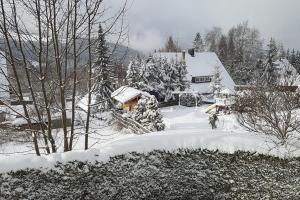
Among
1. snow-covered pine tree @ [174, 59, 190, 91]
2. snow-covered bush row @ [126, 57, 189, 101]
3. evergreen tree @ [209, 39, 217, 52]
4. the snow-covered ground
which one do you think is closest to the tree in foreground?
the snow-covered ground

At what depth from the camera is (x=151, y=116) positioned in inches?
802

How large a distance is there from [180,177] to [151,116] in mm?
13849

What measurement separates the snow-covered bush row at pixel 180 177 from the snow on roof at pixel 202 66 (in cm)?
3599

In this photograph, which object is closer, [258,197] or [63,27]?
[63,27]

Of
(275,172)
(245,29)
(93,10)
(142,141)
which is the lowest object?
(275,172)

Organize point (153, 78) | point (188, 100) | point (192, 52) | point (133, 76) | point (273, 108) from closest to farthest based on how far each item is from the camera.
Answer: point (273, 108) → point (133, 76) → point (188, 100) → point (153, 78) → point (192, 52)

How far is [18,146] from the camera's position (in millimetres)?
17375

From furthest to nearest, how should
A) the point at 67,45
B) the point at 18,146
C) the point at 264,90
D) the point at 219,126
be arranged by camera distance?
the point at 219,126 → the point at 18,146 → the point at 264,90 → the point at 67,45

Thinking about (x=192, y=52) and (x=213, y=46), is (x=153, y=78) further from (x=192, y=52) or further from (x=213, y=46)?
(x=213, y=46)

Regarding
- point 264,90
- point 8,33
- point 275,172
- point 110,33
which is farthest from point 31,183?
point 264,90

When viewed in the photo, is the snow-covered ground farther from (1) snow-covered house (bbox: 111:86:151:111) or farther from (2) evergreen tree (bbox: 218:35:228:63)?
(2) evergreen tree (bbox: 218:35:228:63)

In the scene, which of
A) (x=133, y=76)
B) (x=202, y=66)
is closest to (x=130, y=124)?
(x=133, y=76)

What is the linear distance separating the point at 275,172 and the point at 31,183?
4.35 metres

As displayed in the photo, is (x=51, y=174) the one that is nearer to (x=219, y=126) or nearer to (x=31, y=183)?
(x=31, y=183)
